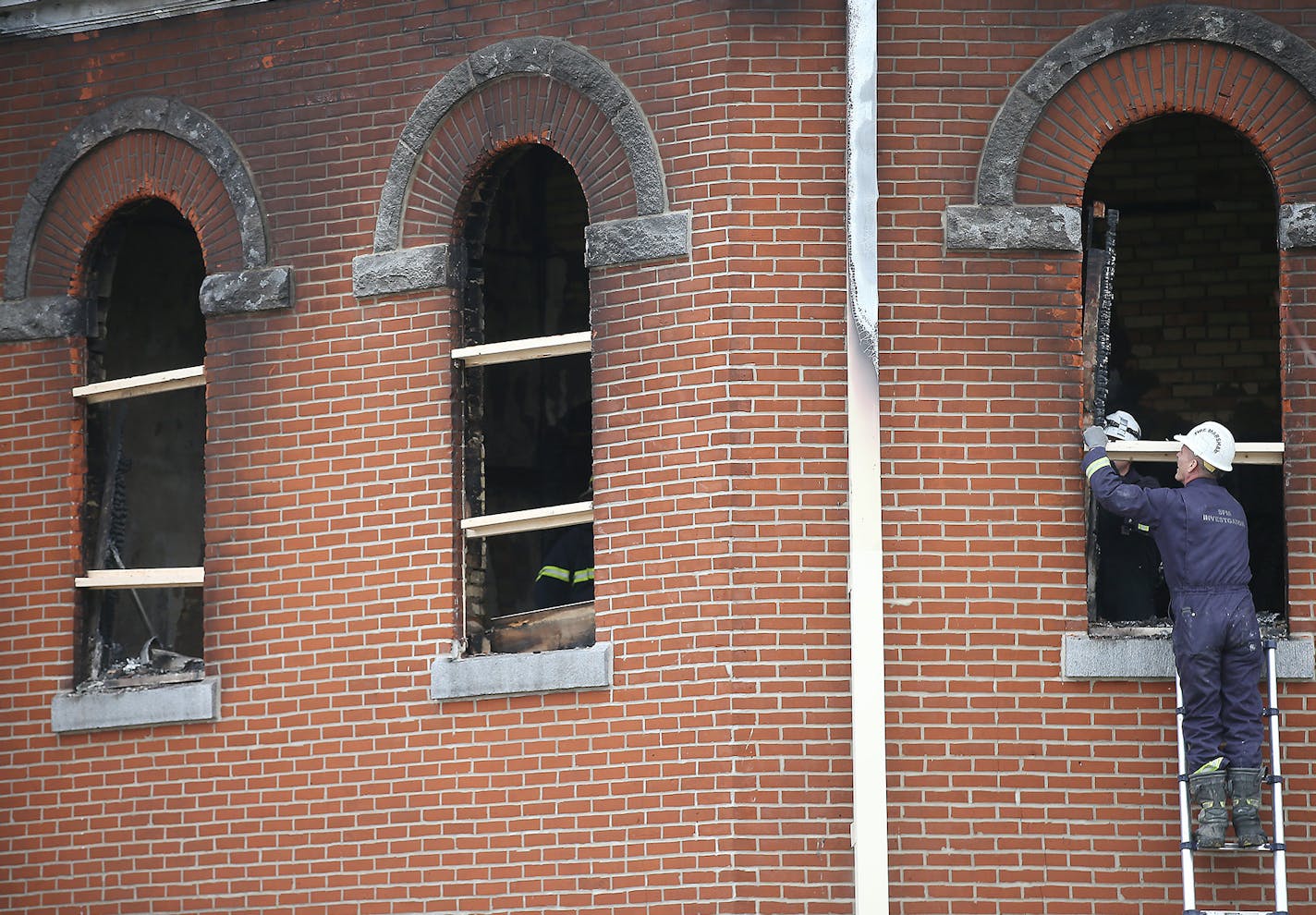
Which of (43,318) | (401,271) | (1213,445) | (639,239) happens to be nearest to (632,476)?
(639,239)

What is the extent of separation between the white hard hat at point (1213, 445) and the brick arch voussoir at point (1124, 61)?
3.98ft

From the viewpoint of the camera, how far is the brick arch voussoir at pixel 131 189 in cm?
1039

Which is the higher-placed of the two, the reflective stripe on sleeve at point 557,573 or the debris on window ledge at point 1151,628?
the reflective stripe on sleeve at point 557,573

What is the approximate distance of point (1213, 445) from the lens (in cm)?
889

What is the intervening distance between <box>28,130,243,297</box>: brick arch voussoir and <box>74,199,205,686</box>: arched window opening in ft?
0.39

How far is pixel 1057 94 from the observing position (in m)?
9.32

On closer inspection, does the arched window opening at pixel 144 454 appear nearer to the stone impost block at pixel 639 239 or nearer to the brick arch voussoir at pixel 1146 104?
the stone impost block at pixel 639 239

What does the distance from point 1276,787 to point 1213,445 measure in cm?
148

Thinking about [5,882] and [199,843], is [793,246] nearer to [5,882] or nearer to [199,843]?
[199,843]

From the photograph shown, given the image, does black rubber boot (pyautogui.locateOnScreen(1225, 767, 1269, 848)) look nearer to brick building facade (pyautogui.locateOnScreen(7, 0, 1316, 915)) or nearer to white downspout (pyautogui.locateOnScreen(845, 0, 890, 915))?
brick building facade (pyautogui.locateOnScreen(7, 0, 1316, 915))

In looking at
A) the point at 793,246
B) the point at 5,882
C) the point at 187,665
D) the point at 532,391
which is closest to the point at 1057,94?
the point at 793,246

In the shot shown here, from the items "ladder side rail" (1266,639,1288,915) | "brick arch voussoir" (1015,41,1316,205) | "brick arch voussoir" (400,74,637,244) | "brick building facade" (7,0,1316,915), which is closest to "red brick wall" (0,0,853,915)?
"brick building facade" (7,0,1316,915)

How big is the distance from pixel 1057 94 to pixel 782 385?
1841mm

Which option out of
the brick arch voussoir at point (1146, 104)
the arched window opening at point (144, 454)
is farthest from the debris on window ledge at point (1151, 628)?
the arched window opening at point (144, 454)
